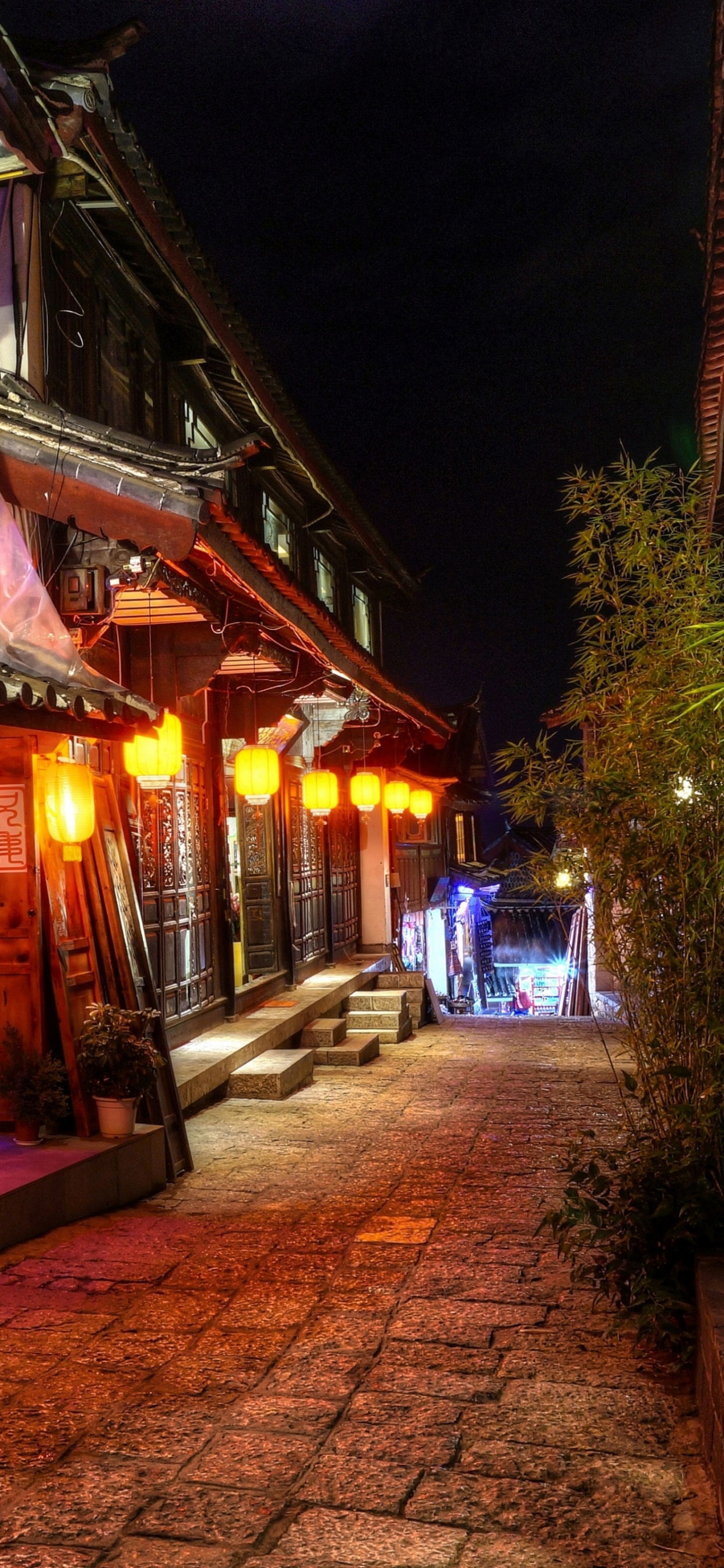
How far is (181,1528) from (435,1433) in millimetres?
1146

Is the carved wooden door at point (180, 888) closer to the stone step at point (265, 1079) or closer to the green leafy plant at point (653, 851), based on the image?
the stone step at point (265, 1079)

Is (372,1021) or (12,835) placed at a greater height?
(12,835)

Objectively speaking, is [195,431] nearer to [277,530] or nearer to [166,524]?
[277,530]

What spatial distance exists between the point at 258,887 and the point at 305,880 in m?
2.00

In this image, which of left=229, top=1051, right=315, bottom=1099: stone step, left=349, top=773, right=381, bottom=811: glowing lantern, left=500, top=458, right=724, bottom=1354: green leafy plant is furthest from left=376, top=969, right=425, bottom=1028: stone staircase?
left=500, top=458, right=724, bottom=1354: green leafy plant

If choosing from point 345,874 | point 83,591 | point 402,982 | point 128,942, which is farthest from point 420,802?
point 83,591

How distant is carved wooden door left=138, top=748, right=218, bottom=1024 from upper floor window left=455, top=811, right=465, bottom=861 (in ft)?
82.1

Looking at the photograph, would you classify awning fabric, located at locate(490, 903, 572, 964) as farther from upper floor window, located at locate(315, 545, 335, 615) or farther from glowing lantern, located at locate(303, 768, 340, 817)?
glowing lantern, located at locate(303, 768, 340, 817)

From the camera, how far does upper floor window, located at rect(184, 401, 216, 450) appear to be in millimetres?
12703

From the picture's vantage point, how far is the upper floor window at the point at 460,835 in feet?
124

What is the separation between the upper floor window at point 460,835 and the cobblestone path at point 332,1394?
95.6 feet

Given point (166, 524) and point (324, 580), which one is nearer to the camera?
point (166, 524)

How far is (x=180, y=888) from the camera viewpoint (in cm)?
1155

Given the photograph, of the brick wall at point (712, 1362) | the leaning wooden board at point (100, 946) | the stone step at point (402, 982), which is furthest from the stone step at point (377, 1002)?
the brick wall at point (712, 1362)
